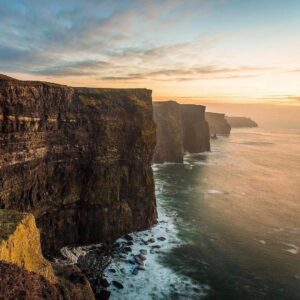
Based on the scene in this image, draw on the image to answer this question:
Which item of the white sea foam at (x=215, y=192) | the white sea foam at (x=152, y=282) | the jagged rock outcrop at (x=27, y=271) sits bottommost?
the white sea foam at (x=152, y=282)

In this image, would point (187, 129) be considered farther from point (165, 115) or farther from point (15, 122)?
point (15, 122)

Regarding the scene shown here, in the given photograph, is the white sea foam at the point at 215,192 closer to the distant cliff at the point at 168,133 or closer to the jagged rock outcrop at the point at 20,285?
the distant cliff at the point at 168,133

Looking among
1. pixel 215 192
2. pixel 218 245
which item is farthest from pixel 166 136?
pixel 218 245

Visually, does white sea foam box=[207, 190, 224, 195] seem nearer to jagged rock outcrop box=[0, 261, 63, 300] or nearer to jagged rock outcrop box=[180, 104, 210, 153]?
jagged rock outcrop box=[0, 261, 63, 300]

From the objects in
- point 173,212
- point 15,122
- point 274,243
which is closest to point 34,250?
point 15,122

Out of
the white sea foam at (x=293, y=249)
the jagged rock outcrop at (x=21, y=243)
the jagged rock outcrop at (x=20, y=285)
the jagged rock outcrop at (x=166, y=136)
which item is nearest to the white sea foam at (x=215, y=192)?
the white sea foam at (x=293, y=249)

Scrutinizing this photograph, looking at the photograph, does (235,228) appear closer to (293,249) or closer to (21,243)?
(293,249)

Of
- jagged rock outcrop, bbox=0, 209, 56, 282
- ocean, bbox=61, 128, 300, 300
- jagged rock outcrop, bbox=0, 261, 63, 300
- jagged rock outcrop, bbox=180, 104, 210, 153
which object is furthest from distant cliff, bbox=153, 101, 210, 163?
jagged rock outcrop, bbox=0, 261, 63, 300
